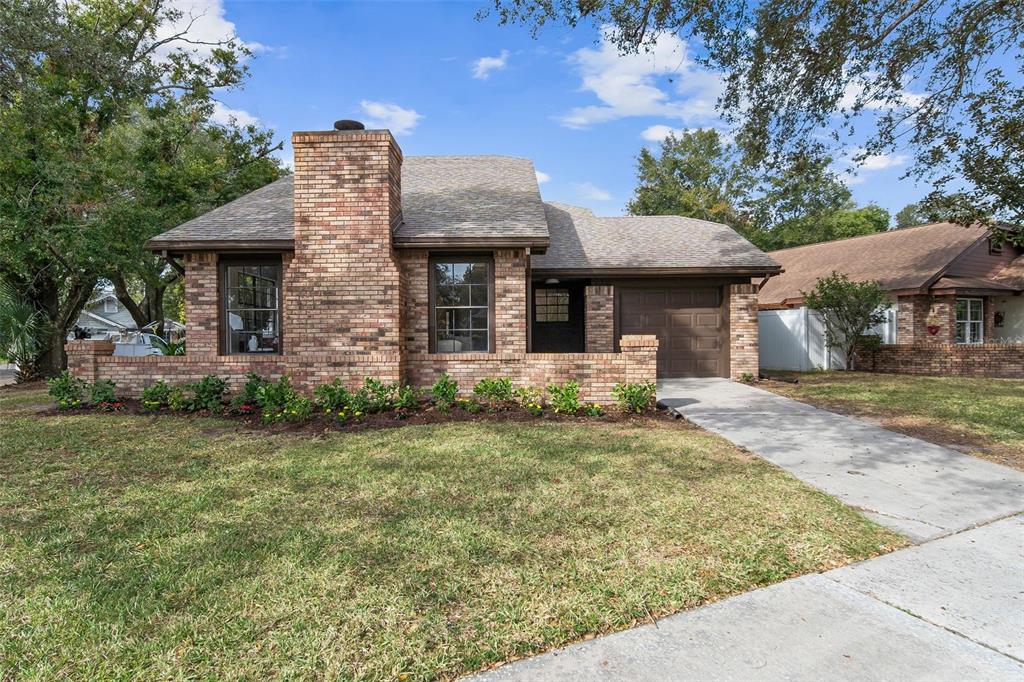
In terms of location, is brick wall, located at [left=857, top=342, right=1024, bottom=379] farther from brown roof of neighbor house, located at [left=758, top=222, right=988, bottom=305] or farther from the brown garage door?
the brown garage door

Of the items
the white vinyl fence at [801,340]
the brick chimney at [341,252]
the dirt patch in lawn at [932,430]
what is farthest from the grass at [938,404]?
the brick chimney at [341,252]

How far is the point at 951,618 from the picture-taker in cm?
261

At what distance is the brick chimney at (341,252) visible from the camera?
841 centimetres

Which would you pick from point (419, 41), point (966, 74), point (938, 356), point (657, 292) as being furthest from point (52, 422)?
point (938, 356)

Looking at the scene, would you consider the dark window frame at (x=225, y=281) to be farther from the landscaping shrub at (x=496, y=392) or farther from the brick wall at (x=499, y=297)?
the landscaping shrub at (x=496, y=392)

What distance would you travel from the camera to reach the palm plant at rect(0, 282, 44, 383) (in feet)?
43.0

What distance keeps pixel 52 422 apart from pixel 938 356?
64.6 ft

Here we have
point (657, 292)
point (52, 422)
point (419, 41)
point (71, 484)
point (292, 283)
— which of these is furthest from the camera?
point (657, 292)

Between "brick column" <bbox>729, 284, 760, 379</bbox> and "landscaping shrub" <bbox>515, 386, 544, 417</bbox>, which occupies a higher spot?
"brick column" <bbox>729, 284, 760, 379</bbox>

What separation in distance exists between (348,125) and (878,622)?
9299 millimetres

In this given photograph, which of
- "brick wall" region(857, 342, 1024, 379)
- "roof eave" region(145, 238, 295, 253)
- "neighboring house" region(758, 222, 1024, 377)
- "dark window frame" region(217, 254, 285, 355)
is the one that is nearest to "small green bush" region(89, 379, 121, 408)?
"dark window frame" region(217, 254, 285, 355)

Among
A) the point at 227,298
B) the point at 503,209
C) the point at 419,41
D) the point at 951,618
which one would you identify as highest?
the point at 419,41

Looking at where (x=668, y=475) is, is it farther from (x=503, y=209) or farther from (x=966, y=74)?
(x=966, y=74)

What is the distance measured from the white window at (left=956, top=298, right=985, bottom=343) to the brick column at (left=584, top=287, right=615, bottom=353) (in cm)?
1215
